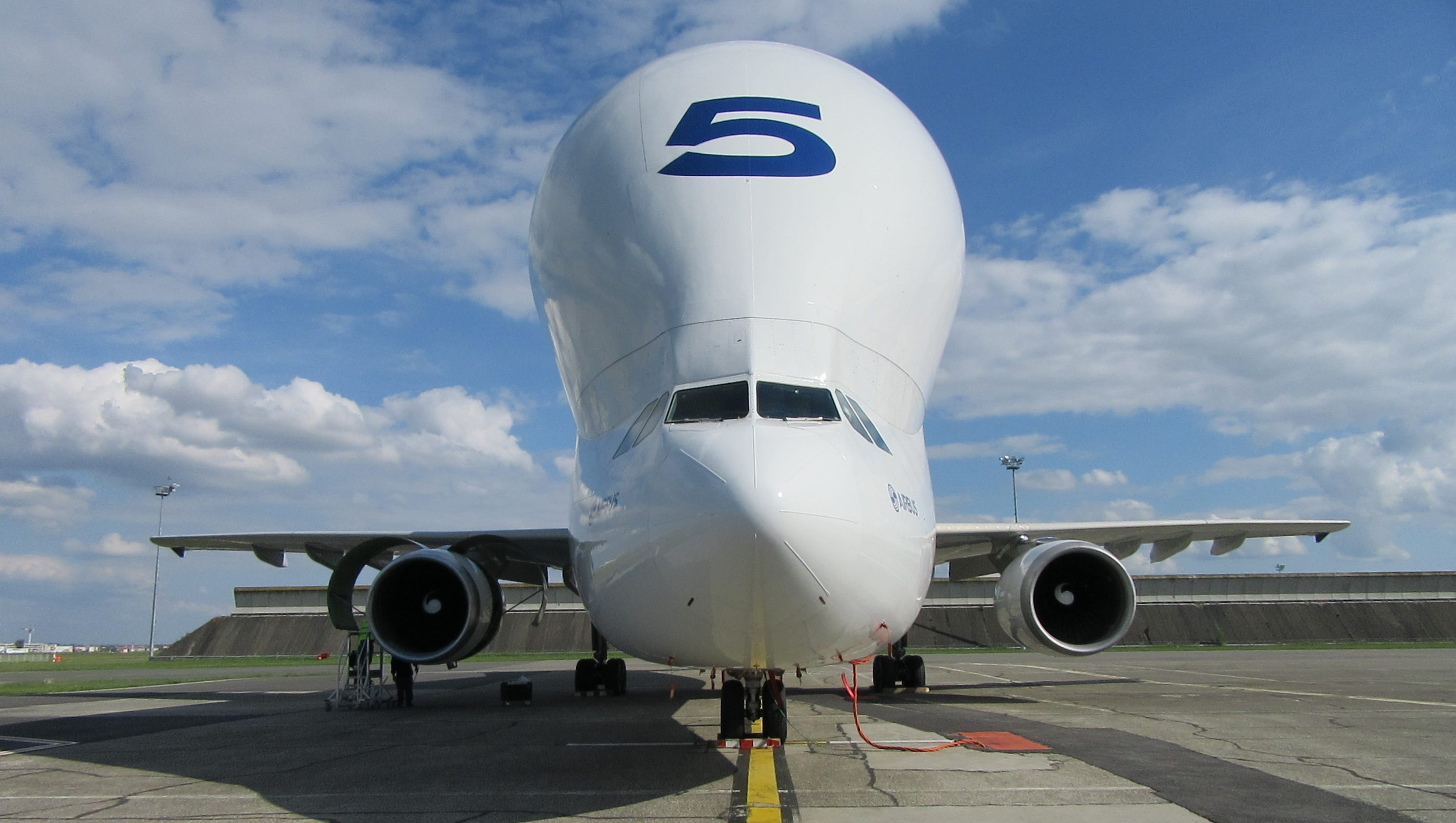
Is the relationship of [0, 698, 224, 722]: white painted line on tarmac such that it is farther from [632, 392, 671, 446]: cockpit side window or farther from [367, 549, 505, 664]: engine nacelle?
[632, 392, 671, 446]: cockpit side window

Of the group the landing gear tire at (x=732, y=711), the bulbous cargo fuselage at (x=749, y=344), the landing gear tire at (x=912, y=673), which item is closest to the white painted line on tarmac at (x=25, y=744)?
the bulbous cargo fuselage at (x=749, y=344)

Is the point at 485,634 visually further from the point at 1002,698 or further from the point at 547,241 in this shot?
the point at 1002,698

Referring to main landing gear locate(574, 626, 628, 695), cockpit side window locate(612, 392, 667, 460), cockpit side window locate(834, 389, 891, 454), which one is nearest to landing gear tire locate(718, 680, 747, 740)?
cockpit side window locate(612, 392, 667, 460)

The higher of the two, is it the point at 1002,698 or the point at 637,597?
the point at 637,597

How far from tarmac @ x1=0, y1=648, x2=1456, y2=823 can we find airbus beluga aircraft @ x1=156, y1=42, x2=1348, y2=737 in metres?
0.84

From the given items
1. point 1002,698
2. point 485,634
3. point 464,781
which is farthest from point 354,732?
point 1002,698

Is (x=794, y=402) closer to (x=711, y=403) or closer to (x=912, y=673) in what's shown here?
(x=711, y=403)

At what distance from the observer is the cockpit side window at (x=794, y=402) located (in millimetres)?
5230

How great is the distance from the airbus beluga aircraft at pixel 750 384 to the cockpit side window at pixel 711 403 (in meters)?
0.02

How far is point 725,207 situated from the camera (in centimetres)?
639

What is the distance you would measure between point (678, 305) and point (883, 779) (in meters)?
3.38

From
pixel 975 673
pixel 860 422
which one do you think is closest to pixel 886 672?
pixel 975 673

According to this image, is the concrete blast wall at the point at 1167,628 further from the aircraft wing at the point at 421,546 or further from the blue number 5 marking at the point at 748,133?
the blue number 5 marking at the point at 748,133

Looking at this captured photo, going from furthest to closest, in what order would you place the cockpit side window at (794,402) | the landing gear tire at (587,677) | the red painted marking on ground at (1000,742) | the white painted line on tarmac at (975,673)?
the white painted line on tarmac at (975,673) → the landing gear tire at (587,677) → the red painted marking on ground at (1000,742) → the cockpit side window at (794,402)
